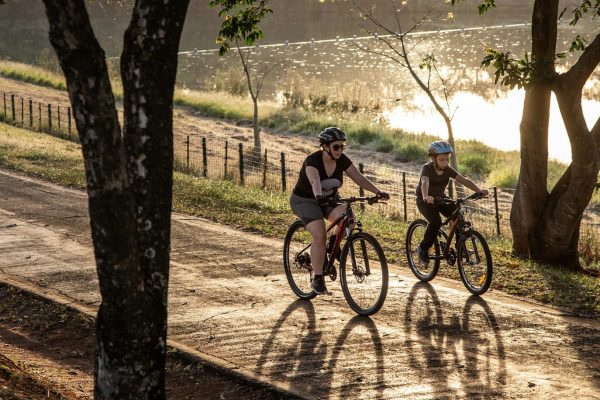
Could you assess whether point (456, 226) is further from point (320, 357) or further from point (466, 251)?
point (320, 357)

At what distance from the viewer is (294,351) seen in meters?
8.76

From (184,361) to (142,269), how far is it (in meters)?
2.40

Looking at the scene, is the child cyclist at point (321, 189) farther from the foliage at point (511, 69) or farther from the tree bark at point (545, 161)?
the tree bark at point (545, 161)

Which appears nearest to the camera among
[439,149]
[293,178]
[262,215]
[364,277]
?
[364,277]

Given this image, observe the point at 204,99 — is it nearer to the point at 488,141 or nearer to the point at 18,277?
the point at 488,141

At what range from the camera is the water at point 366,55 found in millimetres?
46844

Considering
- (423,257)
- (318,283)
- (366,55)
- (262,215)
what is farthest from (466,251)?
(366,55)

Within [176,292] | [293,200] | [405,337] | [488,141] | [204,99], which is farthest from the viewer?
[204,99]

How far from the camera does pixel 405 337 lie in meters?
9.19

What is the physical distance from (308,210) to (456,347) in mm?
2070

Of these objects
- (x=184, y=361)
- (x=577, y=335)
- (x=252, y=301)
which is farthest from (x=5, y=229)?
(x=577, y=335)

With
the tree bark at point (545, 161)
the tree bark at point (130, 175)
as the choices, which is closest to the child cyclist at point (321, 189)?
the tree bark at point (130, 175)

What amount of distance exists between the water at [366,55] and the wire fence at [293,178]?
3751 mm

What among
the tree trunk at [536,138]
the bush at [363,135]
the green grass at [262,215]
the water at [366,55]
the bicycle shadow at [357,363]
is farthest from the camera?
the water at [366,55]
